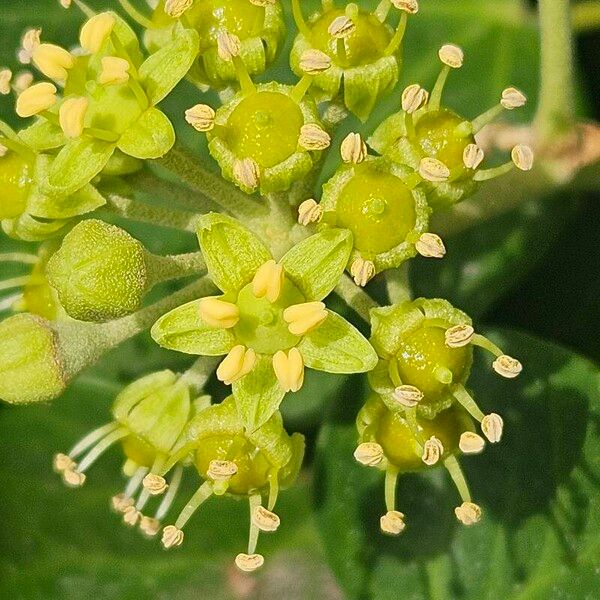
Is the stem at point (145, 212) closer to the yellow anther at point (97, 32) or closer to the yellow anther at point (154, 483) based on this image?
the yellow anther at point (97, 32)

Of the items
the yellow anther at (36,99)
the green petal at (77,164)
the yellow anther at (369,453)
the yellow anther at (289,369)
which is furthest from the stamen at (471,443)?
the yellow anther at (36,99)

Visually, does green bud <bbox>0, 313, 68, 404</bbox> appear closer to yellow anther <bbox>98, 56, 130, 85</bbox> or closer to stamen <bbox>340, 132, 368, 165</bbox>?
yellow anther <bbox>98, 56, 130, 85</bbox>

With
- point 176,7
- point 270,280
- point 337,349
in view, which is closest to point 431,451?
point 337,349

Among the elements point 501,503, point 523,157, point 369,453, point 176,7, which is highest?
point 176,7

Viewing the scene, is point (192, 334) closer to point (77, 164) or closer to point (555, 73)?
point (77, 164)

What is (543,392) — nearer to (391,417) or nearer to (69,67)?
(391,417)

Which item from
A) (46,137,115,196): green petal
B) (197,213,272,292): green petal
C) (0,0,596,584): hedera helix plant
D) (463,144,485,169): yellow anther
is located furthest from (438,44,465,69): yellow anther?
(46,137,115,196): green petal
